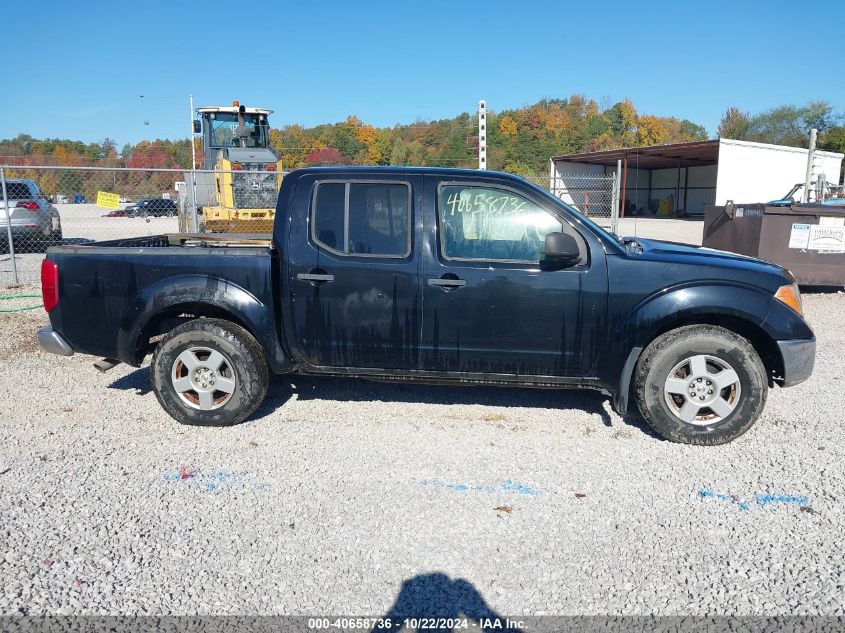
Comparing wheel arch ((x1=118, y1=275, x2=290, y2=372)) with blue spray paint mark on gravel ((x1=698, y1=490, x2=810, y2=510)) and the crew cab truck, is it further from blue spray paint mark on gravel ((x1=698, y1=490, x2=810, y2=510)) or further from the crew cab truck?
blue spray paint mark on gravel ((x1=698, y1=490, x2=810, y2=510))

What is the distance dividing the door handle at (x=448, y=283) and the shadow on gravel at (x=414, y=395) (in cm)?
117

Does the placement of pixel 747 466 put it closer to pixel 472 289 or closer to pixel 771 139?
pixel 472 289

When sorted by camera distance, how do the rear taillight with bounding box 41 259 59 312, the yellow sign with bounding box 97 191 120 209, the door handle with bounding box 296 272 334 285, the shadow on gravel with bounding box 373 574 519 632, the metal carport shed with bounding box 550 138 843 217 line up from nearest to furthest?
the shadow on gravel with bounding box 373 574 519 632, the door handle with bounding box 296 272 334 285, the rear taillight with bounding box 41 259 59 312, the yellow sign with bounding box 97 191 120 209, the metal carport shed with bounding box 550 138 843 217

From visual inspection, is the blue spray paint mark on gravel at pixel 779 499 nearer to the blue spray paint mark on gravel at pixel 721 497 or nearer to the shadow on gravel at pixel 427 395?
the blue spray paint mark on gravel at pixel 721 497

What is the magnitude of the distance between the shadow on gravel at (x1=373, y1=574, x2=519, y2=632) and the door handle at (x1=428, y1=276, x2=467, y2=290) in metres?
2.04

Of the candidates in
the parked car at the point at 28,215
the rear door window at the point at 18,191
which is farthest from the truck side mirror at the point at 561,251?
the rear door window at the point at 18,191

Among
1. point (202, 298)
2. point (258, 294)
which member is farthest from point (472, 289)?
point (202, 298)

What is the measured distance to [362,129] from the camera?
118 feet

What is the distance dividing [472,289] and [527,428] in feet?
3.87

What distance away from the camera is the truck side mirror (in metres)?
4.16

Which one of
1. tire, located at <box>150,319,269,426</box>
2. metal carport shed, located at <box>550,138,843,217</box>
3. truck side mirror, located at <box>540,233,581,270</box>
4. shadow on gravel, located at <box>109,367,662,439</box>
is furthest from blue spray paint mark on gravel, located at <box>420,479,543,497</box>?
metal carport shed, located at <box>550,138,843,217</box>

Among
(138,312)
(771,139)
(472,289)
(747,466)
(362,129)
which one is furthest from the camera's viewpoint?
(771,139)

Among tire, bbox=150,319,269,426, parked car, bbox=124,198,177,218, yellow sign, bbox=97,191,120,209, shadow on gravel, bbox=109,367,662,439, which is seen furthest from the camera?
parked car, bbox=124,198,177,218

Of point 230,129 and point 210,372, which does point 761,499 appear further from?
point 230,129
